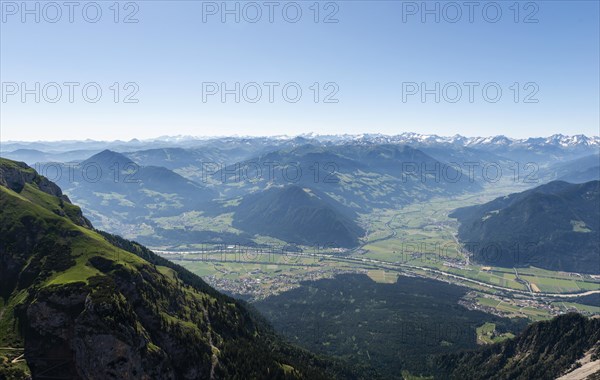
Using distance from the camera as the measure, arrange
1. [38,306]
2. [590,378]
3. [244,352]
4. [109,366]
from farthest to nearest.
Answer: [590,378]
[244,352]
[38,306]
[109,366]


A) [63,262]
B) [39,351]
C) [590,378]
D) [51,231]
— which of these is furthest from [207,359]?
[590,378]

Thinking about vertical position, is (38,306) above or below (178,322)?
above

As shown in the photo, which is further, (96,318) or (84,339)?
(96,318)

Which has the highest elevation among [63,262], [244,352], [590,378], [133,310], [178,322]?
[63,262]

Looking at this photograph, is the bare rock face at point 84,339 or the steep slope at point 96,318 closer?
the bare rock face at point 84,339

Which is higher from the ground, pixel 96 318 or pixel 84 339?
pixel 96 318

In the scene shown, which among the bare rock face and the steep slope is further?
the steep slope

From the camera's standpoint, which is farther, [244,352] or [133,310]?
[244,352]

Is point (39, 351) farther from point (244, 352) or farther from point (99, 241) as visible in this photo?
point (244, 352)
